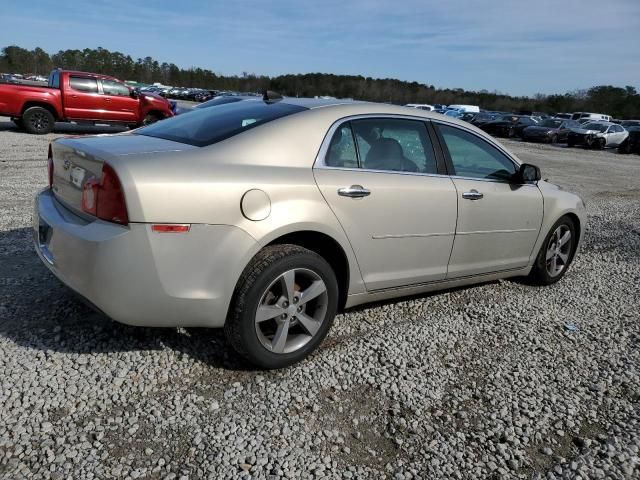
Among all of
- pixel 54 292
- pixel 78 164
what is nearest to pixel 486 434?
pixel 78 164

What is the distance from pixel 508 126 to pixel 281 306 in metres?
34.4

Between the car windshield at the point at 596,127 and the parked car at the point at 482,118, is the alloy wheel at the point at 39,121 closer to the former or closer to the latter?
the parked car at the point at 482,118

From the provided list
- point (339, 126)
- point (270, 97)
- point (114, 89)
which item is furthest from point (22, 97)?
point (339, 126)

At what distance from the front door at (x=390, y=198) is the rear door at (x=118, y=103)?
47.0 feet

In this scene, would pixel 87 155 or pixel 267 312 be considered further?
pixel 267 312

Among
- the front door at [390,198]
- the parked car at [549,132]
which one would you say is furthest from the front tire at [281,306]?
the parked car at [549,132]

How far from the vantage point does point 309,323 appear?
330 centimetres

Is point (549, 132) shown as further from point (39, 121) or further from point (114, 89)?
point (39, 121)

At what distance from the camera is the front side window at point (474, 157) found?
4148 mm

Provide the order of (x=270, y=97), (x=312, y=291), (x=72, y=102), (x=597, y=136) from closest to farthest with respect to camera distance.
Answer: (x=312, y=291) → (x=270, y=97) → (x=72, y=102) → (x=597, y=136)

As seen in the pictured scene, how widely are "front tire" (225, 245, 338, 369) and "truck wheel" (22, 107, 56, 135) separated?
1479 cm

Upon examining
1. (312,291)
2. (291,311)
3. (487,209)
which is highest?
(487,209)

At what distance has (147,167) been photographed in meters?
2.76

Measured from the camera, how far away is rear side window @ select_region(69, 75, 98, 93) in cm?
1553
